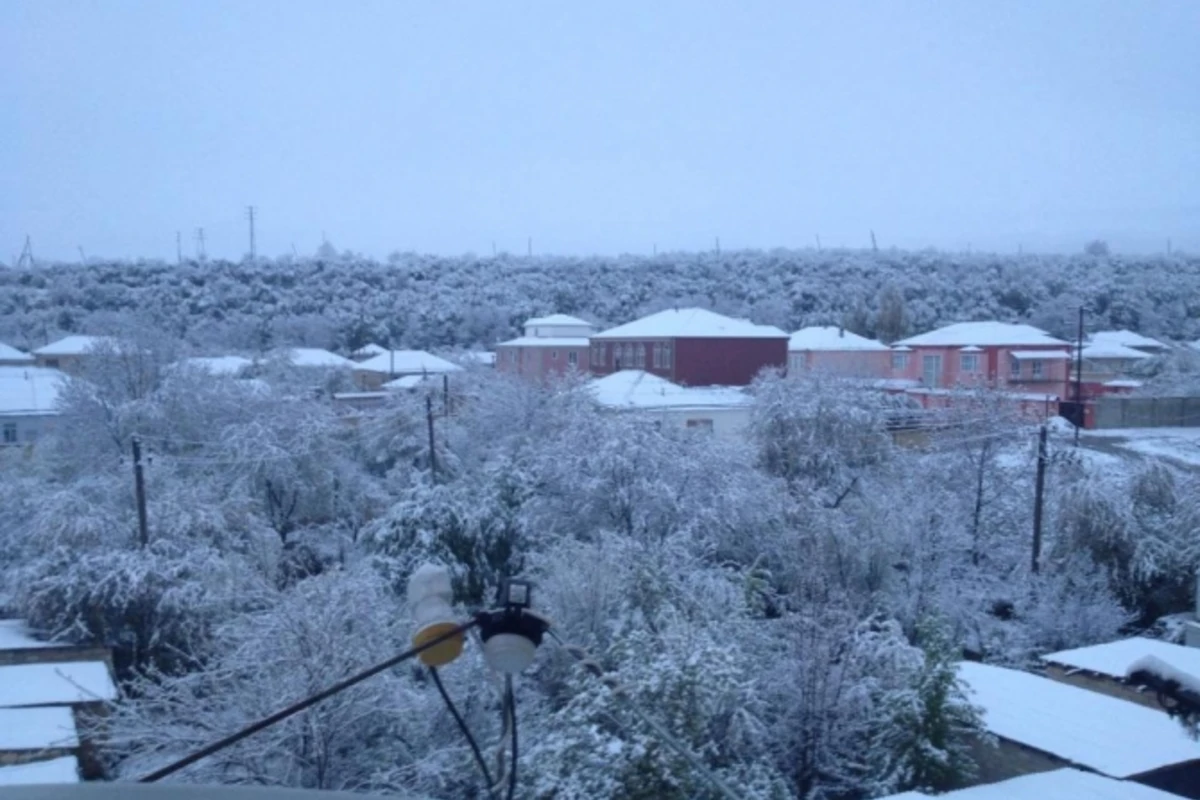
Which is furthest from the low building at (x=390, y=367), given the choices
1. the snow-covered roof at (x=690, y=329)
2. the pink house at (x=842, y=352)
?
the pink house at (x=842, y=352)

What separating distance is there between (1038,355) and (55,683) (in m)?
34.9

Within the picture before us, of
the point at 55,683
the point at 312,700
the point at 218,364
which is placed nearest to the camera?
the point at 312,700

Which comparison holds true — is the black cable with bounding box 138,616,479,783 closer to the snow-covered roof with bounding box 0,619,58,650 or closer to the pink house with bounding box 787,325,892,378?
the snow-covered roof with bounding box 0,619,58,650

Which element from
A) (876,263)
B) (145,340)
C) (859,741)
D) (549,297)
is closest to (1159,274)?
(876,263)

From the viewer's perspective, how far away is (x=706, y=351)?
3506cm

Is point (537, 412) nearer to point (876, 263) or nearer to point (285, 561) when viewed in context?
point (285, 561)

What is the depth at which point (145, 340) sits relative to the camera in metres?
26.5

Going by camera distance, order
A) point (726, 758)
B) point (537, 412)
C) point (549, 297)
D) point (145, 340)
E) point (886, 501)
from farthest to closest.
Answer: point (549, 297) < point (145, 340) < point (537, 412) < point (886, 501) < point (726, 758)

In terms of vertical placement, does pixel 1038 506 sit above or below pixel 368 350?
below

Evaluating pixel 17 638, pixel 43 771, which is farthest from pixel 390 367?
pixel 43 771

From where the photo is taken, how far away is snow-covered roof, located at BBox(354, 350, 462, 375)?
43.7m

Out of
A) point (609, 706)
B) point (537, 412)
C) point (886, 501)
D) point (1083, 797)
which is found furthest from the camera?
point (537, 412)

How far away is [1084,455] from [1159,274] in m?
51.8

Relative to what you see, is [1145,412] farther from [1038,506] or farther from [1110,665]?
[1110,665]
